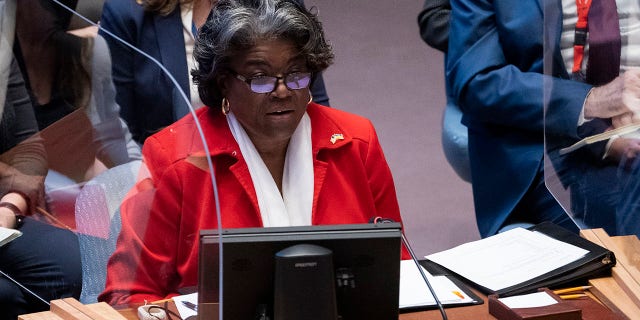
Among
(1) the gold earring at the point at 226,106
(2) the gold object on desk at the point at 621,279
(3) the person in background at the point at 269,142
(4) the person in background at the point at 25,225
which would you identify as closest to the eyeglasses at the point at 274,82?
(3) the person in background at the point at 269,142

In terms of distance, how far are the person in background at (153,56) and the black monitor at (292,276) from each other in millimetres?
213

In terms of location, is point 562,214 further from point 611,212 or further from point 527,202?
point 611,212

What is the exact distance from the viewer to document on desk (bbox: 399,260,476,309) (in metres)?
2.03

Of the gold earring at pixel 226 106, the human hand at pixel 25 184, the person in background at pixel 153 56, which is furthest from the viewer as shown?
the gold earring at pixel 226 106

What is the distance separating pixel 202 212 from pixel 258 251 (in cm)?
61

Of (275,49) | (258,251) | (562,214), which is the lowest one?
(562,214)

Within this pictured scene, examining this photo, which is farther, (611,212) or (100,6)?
(611,212)

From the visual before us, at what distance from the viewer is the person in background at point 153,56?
163 cm

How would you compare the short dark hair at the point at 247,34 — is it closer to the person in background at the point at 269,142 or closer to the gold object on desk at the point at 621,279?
the person in background at the point at 269,142

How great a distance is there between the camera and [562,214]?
2904 millimetres

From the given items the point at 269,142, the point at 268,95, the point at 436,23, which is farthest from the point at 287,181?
the point at 436,23

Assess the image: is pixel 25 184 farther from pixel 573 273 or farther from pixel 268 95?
pixel 573 273

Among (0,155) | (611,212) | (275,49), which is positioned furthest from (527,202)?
(0,155)

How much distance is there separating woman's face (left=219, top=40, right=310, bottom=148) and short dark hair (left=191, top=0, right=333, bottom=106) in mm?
20
